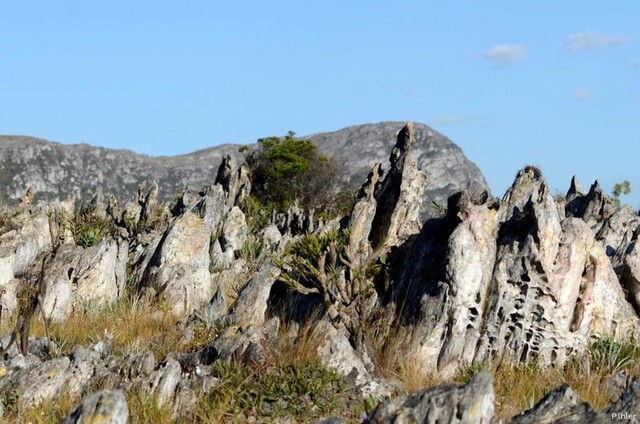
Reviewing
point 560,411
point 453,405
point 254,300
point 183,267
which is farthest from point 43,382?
point 183,267

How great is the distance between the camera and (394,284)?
1485 cm

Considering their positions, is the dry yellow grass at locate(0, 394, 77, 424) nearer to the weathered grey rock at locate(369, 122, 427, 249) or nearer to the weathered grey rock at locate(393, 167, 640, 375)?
the weathered grey rock at locate(393, 167, 640, 375)

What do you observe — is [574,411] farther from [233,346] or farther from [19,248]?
[19,248]

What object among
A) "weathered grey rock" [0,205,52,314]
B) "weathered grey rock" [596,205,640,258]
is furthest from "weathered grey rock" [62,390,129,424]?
"weathered grey rock" [596,205,640,258]

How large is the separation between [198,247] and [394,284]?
6726 millimetres

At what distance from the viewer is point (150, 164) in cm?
9000

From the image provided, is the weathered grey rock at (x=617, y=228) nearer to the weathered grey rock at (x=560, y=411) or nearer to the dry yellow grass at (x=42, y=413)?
the weathered grey rock at (x=560, y=411)

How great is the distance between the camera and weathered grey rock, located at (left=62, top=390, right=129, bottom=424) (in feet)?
31.0

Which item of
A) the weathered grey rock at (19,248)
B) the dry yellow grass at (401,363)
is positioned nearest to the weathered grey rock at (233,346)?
the dry yellow grass at (401,363)

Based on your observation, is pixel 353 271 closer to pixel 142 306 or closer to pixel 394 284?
pixel 394 284

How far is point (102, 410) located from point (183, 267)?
10.0m

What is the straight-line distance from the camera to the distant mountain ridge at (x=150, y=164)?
3179 inches

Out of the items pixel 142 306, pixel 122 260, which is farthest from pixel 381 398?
pixel 122 260

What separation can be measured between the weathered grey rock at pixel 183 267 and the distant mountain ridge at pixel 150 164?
55915mm
